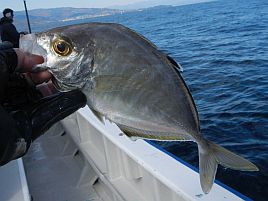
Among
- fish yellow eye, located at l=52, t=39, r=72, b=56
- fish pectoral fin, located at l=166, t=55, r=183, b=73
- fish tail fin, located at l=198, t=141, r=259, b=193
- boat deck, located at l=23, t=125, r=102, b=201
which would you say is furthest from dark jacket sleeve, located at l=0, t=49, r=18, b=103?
boat deck, located at l=23, t=125, r=102, b=201

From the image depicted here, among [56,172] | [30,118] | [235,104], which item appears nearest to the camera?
[30,118]

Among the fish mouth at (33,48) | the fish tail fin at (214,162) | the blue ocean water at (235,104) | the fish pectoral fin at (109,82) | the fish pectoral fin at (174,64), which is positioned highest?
the fish mouth at (33,48)

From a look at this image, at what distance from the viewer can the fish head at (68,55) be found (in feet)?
5.06

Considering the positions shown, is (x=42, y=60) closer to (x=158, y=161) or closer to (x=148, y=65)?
(x=148, y=65)

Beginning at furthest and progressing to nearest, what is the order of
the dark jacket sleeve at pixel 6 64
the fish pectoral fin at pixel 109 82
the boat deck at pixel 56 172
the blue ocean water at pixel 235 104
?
the blue ocean water at pixel 235 104, the boat deck at pixel 56 172, the dark jacket sleeve at pixel 6 64, the fish pectoral fin at pixel 109 82

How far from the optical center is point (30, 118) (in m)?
1.80

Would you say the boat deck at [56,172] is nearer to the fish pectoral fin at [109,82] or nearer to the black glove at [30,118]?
the black glove at [30,118]

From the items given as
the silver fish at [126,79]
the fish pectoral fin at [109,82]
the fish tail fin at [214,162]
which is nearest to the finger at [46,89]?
the silver fish at [126,79]

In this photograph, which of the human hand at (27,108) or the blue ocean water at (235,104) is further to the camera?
the blue ocean water at (235,104)

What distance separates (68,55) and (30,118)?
47 centimetres

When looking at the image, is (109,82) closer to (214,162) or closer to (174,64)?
(174,64)

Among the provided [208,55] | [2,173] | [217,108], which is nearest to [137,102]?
[2,173]

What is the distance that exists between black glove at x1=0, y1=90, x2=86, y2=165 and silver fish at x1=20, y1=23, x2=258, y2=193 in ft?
0.44

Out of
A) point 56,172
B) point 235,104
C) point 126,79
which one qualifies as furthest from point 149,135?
point 235,104
